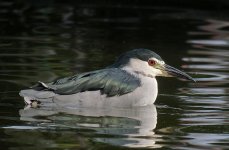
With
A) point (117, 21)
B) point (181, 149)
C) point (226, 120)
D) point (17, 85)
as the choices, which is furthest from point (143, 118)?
point (117, 21)

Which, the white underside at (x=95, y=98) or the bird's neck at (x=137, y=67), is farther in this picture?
the bird's neck at (x=137, y=67)

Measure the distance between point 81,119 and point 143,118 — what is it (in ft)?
2.50

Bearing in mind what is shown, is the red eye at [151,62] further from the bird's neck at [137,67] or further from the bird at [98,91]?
the bird at [98,91]

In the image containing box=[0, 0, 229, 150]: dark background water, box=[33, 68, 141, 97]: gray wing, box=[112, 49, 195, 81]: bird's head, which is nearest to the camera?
box=[0, 0, 229, 150]: dark background water

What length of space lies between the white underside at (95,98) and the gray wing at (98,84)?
0.19 ft

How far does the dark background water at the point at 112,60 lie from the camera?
306 inches

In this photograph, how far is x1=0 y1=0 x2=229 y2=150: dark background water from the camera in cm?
776

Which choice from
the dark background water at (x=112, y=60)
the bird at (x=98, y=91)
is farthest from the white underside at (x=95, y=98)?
the dark background water at (x=112, y=60)

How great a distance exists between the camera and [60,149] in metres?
7.16

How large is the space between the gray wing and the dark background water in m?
0.25

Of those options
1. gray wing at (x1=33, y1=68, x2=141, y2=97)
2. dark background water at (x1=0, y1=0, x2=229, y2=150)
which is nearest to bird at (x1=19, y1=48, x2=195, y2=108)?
gray wing at (x1=33, y1=68, x2=141, y2=97)

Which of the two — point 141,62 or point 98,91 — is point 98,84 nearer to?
Answer: point 98,91

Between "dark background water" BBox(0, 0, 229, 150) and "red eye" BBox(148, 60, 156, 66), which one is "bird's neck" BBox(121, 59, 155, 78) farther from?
"dark background water" BBox(0, 0, 229, 150)

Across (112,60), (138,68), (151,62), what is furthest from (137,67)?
(112,60)
